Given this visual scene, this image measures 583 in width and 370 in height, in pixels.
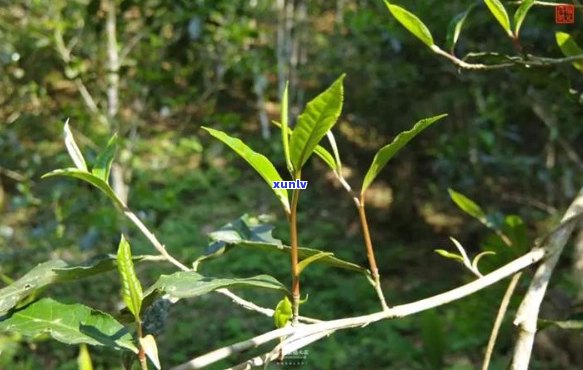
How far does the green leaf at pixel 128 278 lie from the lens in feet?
1.73

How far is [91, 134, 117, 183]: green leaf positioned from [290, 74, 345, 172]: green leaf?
7.3 inches

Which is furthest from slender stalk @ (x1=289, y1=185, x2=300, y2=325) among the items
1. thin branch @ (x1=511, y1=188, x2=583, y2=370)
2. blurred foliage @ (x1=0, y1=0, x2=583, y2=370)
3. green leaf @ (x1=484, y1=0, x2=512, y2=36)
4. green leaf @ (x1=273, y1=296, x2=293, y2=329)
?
blurred foliage @ (x1=0, y1=0, x2=583, y2=370)

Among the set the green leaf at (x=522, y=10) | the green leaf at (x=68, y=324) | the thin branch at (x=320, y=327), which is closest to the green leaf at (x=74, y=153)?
the green leaf at (x=68, y=324)

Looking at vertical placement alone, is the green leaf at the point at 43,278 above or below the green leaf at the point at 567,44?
below

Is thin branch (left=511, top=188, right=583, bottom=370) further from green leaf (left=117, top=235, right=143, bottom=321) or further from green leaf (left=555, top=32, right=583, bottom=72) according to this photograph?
green leaf (left=117, top=235, right=143, bottom=321)

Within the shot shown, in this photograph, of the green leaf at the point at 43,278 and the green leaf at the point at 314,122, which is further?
the green leaf at the point at 43,278

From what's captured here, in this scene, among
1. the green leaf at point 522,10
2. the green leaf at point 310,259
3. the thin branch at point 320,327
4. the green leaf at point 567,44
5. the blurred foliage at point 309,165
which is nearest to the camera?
the thin branch at point 320,327

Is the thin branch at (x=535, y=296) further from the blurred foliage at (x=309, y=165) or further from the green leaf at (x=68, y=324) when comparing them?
the blurred foliage at (x=309, y=165)

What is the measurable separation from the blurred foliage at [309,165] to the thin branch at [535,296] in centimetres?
112

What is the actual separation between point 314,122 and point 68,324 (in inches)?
10.4

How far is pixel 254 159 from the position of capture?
1.83ft

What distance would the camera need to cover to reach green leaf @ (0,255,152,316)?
597 millimetres

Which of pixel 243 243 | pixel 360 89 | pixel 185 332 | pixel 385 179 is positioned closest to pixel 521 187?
pixel 385 179

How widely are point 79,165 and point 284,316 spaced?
222mm
